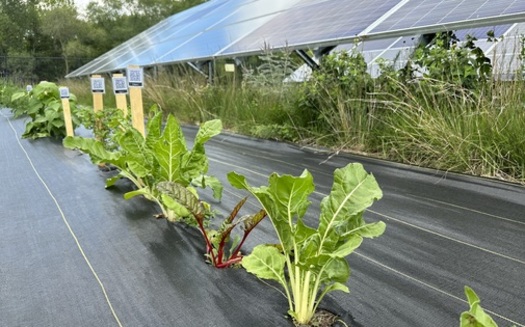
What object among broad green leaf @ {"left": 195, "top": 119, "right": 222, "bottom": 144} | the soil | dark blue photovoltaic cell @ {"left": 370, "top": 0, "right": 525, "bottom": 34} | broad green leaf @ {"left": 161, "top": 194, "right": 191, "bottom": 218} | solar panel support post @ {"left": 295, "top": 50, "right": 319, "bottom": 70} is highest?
dark blue photovoltaic cell @ {"left": 370, "top": 0, "right": 525, "bottom": 34}

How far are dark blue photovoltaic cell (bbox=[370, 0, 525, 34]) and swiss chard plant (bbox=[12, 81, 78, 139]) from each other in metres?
3.87

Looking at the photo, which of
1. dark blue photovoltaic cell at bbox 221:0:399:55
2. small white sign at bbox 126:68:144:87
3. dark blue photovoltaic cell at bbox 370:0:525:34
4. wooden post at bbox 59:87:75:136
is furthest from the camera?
dark blue photovoltaic cell at bbox 221:0:399:55

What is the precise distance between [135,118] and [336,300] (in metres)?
1.73

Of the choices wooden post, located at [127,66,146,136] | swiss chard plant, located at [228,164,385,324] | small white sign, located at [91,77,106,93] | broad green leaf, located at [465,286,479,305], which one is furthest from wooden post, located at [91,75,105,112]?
broad green leaf, located at [465,286,479,305]

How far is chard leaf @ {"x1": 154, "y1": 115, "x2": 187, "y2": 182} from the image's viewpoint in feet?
6.32

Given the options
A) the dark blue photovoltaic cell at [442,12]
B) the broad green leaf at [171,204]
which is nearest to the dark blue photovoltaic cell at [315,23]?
the dark blue photovoltaic cell at [442,12]

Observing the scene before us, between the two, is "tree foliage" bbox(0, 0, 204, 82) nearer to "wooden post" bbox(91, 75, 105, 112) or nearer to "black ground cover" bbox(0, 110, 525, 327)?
"wooden post" bbox(91, 75, 105, 112)

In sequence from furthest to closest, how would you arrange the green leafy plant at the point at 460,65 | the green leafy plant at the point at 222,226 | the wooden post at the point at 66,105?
the wooden post at the point at 66,105 < the green leafy plant at the point at 460,65 < the green leafy plant at the point at 222,226

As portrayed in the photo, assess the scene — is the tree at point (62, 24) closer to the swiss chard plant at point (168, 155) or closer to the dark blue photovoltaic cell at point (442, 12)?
the dark blue photovoltaic cell at point (442, 12)

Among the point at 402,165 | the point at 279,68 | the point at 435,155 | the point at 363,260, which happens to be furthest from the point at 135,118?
the point at 279,68

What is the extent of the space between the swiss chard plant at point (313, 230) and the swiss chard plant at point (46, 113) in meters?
4.34

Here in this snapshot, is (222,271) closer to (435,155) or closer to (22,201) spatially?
(22,201)

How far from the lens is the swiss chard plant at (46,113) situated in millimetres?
4783

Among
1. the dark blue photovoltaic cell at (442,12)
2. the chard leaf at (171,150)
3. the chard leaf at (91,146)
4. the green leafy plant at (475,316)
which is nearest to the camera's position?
the green leafy plant at (475,316)
